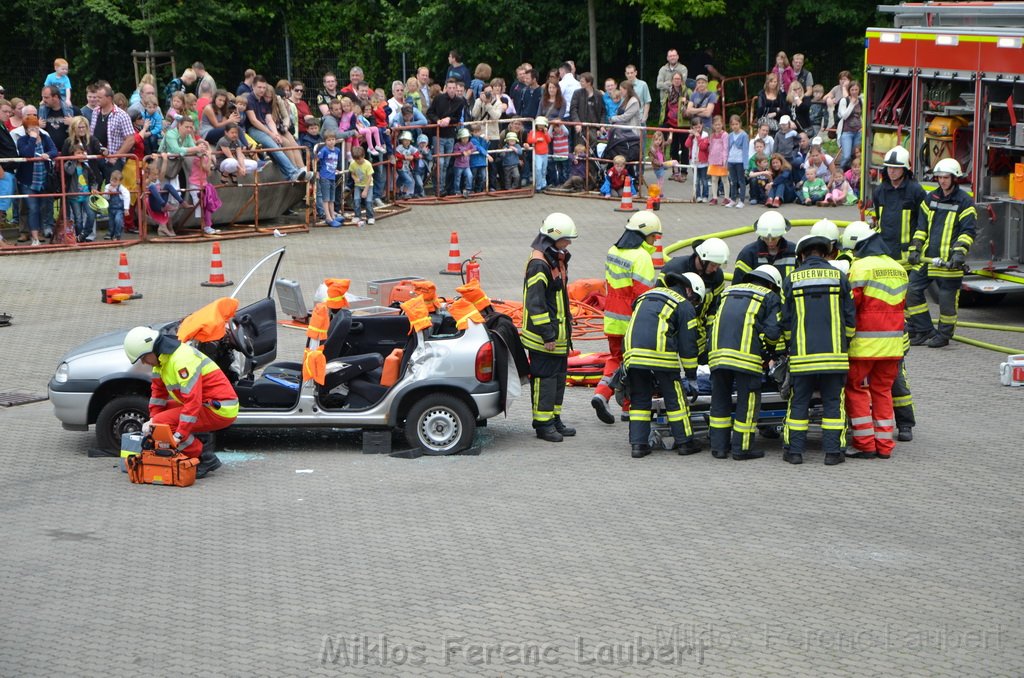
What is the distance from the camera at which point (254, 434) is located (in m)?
11.4

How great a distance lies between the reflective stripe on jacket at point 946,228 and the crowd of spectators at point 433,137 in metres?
8.45

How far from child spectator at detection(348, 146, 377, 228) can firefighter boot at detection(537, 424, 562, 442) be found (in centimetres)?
1060

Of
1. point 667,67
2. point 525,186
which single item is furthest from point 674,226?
point 667,67

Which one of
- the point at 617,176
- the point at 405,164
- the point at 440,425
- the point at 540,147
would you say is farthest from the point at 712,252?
the point at 540,147

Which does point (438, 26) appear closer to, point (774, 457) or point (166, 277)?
point (166, 277)

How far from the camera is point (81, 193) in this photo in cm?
1916

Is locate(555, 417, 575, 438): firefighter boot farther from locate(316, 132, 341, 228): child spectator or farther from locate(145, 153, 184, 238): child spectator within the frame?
locate(316, 132, 341, 228): child spectator

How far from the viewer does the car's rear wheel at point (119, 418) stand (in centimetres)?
1062

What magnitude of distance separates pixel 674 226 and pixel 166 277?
297 inches

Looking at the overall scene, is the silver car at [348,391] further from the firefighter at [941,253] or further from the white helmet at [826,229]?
the firefighter at [941,253]

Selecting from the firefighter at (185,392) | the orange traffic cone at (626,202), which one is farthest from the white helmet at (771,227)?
the orange traffic cone at (626,202)

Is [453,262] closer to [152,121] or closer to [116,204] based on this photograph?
[116,204]

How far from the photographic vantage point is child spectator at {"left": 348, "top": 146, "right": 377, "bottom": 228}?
828 inches

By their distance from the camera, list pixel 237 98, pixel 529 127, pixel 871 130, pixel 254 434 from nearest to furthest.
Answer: pixel 254 434 → pixel 871 130 → pixel 237 98 → pixel 529 127
